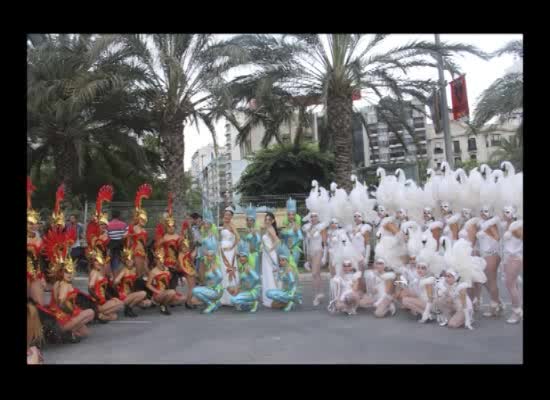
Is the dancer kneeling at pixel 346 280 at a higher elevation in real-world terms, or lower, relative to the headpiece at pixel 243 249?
lower

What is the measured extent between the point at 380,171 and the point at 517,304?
297cm

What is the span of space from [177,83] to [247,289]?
6.43m

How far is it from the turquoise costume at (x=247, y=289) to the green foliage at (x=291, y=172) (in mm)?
11867

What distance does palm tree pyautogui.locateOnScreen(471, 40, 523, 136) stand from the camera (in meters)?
14.8

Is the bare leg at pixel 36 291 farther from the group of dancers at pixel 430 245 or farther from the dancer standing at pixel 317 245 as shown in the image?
the dancer standing at pixel 317 245

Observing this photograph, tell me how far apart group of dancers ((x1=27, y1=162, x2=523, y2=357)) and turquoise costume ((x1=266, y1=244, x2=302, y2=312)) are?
0.7 inches

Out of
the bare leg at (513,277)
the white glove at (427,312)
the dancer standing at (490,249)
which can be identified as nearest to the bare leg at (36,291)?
the white glove at (427,312)

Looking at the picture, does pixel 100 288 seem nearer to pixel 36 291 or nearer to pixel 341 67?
pixel 36 291

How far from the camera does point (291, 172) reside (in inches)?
800

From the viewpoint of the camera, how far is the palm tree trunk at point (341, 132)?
1293 centimetres

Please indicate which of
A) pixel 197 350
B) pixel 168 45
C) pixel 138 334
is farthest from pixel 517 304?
pixel 168 45

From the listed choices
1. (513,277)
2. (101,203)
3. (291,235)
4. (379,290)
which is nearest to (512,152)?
(291,235)

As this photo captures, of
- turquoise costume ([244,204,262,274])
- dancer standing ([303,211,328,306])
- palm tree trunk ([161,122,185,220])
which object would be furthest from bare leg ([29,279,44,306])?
palm tree trunk ([161,122,185,220])

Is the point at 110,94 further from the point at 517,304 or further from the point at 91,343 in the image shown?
the point at 517,304
